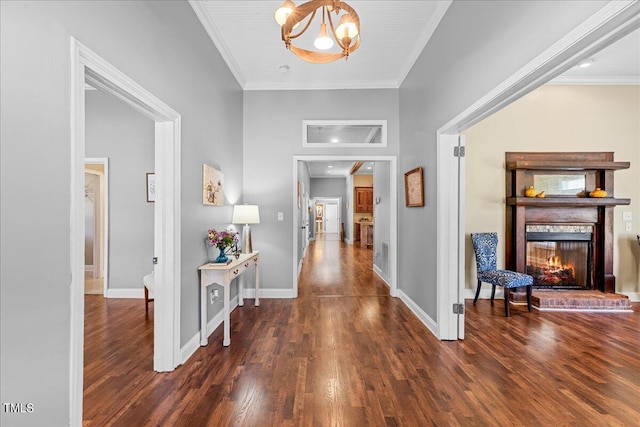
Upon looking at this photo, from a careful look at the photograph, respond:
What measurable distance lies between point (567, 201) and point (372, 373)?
3.82 metres

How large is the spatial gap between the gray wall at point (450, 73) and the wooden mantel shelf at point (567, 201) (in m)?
1.70

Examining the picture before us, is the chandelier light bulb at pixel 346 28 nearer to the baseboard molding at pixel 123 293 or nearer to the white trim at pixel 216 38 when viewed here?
the white trim at pixel 216 38

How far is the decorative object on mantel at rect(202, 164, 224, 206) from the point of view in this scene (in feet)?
9.54

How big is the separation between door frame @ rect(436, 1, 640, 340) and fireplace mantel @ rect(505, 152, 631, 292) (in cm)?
191

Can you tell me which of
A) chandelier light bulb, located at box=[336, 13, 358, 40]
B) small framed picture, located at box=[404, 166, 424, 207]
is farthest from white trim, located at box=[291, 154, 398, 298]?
chandelier light bulb, located at box=[336, 13, 358, 40]

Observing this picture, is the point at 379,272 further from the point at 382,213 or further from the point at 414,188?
the point at 414,188

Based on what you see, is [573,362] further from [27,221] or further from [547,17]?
[27,221]

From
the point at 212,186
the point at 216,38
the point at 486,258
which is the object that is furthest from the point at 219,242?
the point at 486,258

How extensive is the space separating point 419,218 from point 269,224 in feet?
7.35

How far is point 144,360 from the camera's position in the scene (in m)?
2.46

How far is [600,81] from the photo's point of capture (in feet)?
13.5

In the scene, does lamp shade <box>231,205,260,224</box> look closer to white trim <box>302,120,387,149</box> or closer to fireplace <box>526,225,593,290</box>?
white trim <box>302,120,387,149</box>

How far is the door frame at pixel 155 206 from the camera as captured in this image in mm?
1369

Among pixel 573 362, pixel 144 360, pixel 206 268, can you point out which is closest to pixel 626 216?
pixel 573 362
